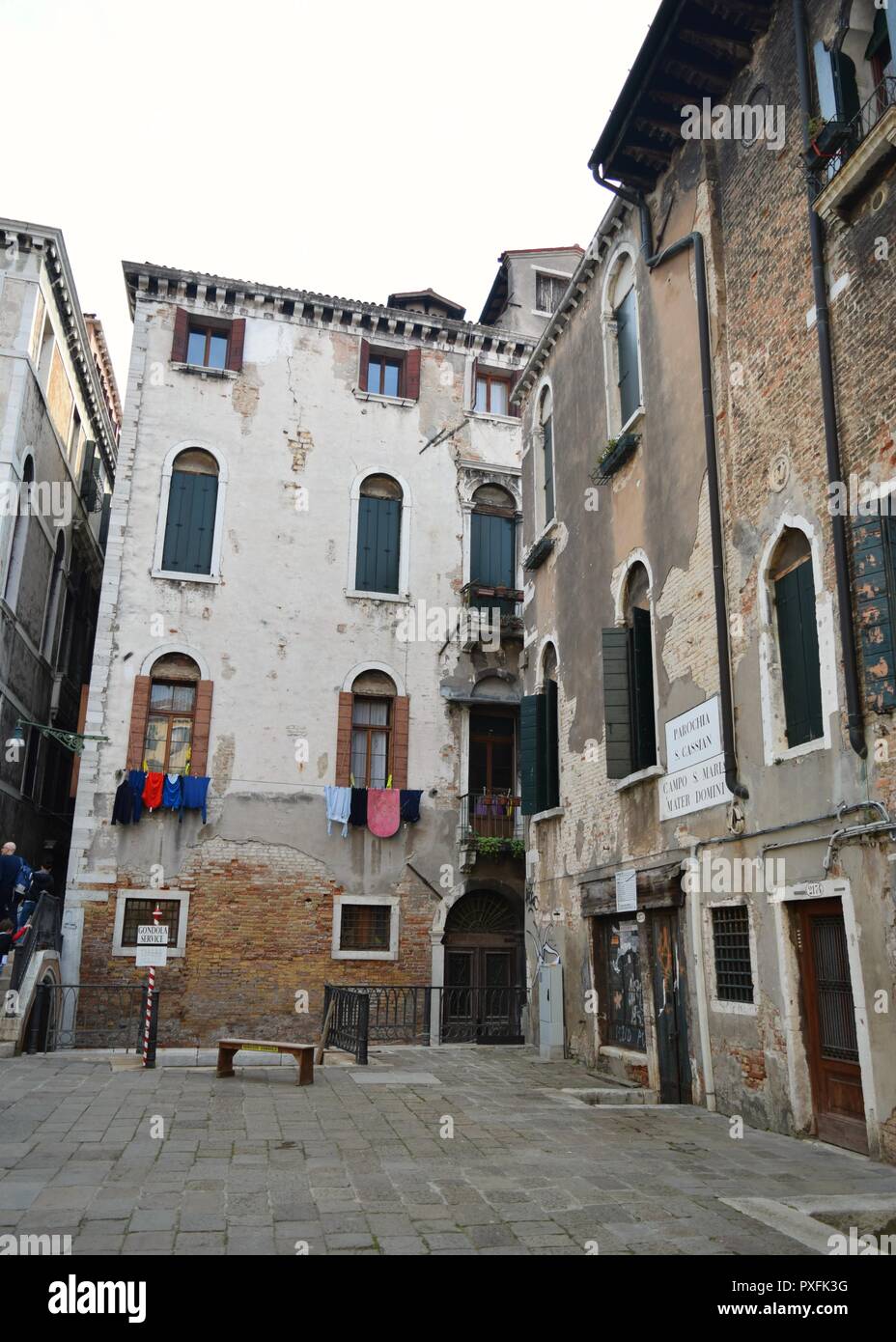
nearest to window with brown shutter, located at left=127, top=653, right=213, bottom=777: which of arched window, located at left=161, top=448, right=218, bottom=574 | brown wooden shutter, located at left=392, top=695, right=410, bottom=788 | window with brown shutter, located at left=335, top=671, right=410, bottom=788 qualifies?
arched window, located at left=161, top=448, right=218, bottom=574

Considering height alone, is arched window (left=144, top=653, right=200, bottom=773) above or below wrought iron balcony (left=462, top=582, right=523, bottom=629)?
below

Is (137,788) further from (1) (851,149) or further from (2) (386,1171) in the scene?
(1) (851,149)

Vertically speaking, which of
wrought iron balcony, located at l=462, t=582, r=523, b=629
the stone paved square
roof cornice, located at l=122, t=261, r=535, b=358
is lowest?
the stone paved square

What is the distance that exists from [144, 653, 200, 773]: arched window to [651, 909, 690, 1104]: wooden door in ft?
35.7

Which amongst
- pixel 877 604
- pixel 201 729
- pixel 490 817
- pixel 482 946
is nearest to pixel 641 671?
pixel 877 604

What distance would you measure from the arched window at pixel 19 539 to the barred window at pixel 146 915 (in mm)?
6016

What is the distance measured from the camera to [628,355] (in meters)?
14.3

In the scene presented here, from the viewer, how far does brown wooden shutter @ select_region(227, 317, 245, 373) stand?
869 inches

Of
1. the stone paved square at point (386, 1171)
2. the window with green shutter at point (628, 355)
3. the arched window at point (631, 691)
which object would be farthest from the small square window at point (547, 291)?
the stone paved square at point (386, 1171)

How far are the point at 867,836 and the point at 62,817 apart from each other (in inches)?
820

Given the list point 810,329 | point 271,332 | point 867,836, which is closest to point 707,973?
point 867,836

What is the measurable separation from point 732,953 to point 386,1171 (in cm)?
449

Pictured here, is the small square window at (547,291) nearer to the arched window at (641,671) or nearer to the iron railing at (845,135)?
the arched window at (641,671)

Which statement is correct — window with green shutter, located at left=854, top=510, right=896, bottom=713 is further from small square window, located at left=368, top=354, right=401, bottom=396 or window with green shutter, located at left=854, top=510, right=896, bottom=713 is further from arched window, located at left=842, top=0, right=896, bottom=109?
small square window, located at left=368, top=354, right=401, bottom=396
